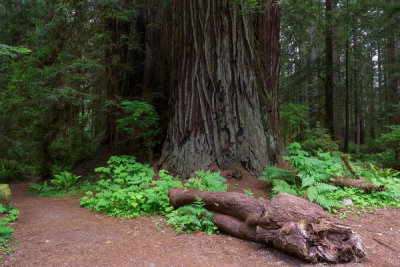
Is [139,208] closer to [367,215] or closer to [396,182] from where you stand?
[367,215]

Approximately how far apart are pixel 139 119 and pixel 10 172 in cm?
880

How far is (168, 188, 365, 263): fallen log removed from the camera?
94.0 inches

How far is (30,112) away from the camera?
7371mm

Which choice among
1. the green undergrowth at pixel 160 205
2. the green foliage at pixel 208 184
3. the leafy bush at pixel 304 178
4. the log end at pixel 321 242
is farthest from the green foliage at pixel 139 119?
the log end at pixel 321 242

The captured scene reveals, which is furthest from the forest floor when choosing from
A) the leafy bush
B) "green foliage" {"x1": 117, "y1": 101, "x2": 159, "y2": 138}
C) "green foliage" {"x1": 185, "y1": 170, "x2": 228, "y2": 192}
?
"green foliage" {"x1": 117, "y1": 101, "x2": 159, "y2": 138}

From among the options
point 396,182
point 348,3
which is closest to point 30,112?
point 396,182

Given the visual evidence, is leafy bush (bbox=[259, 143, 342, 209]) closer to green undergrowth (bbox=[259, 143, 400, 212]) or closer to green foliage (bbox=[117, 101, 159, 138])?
green undergrowth (bbox=[259, 143, 400, 212])

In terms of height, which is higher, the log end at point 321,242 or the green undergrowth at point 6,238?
the log end at point 321,242

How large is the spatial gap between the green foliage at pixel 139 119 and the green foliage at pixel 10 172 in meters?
8.13

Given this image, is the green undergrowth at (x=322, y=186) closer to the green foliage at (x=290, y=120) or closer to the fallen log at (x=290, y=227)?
the fallen log at (x=290, y=227)

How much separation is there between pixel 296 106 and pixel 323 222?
7.65m

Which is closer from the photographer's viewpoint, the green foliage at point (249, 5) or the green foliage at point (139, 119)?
the green foliage at point (249, 5)

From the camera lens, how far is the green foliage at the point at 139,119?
5.85 meters

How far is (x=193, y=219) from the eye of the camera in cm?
331
